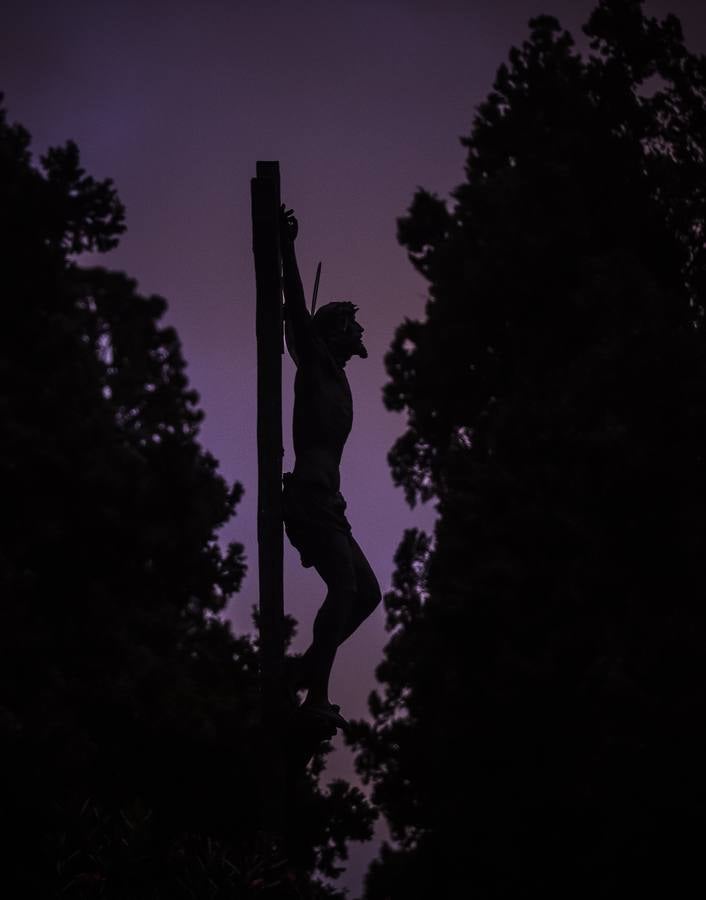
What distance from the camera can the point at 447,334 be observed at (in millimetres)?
24016

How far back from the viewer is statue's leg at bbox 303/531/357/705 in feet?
20.2

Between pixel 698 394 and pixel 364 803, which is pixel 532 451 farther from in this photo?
pixel 364 803

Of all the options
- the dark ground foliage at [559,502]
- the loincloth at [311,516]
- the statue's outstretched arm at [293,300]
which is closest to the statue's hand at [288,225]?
the statue's outstretched arm at [293,300]

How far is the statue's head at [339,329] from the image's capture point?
7004 mm

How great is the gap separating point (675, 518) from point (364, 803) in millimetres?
6567

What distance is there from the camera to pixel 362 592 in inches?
260

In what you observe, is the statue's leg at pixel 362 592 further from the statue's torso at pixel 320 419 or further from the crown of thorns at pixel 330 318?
the crown of thorns at pixel 330 318

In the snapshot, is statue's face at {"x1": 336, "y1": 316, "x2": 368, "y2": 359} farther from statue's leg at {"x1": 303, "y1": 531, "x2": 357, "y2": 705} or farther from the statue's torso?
statue's leg at {"x1": 303, "y1": 531, "x2": 357, "y2": 705}

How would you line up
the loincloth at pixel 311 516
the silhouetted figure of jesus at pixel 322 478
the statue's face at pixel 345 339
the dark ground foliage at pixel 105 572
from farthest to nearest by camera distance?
the dark ground foliage at pixel 105 572
the statue's face at pixel 345 339
the loincloth at pixel 311 516
the silhouetted figure of jesus at pixel 322 478

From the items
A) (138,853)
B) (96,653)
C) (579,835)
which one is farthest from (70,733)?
(138,853)

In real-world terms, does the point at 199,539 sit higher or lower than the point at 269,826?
higher

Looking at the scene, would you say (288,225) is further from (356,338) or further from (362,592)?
(362,592)

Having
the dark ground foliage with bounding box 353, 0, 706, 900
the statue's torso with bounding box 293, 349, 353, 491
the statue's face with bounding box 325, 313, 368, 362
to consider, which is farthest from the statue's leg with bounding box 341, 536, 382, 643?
the dark ground foliage with bounding box 353, 0, 706, 900

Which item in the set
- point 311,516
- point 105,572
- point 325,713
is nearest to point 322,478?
point 311,516
